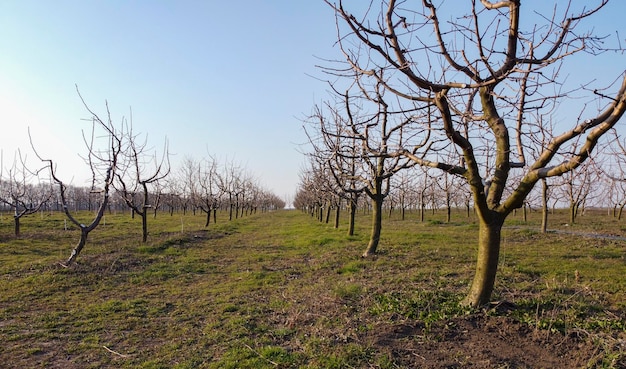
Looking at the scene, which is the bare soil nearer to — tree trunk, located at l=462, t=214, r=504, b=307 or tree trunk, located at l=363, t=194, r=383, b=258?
tree trunk, located at l=462, t=214, r=504, b=307

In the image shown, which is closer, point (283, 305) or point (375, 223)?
point (283, 305)

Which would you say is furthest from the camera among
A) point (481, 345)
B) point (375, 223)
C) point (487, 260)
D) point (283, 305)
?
point (375, 223)

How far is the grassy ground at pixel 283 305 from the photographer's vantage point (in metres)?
4.32

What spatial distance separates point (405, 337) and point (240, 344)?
1.96m

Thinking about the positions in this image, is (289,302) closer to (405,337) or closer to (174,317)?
(174,317)

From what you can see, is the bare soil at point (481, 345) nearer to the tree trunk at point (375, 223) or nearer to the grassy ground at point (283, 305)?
the grassy ground at point (283, 305)

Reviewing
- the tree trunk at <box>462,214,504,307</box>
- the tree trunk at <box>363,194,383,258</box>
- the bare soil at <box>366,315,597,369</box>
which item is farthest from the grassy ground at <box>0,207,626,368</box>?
Result: the tree trunk at <box>363,194,383,258</box>

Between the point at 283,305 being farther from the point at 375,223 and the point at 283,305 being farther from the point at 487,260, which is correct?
the point at 375,223

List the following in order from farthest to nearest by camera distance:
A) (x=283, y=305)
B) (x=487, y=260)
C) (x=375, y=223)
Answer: (x=375, y=223) → (x=283, y=305) → (x=487, y=260)

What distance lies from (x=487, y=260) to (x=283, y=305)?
328 cm

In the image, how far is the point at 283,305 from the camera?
6.41m

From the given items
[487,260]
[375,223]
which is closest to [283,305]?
[487,260]

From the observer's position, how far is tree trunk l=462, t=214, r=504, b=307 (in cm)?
469

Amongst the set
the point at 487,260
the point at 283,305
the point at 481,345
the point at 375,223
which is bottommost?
the point at 283,305
